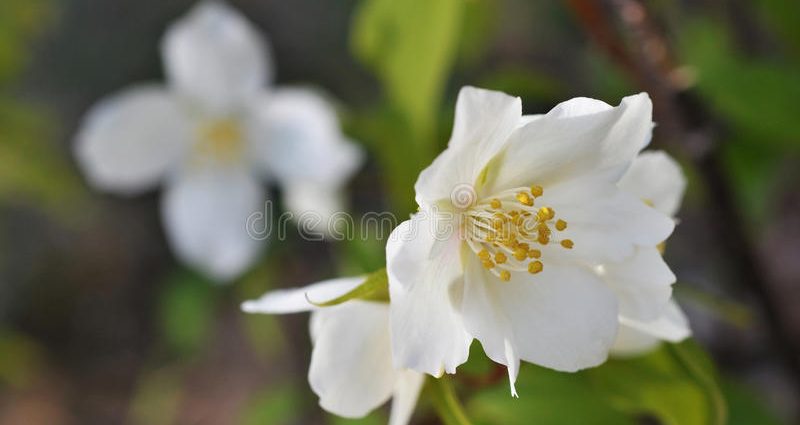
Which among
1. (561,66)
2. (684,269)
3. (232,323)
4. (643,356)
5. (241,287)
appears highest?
(643,356)

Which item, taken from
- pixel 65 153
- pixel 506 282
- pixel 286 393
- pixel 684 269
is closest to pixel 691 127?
pixel 506 282

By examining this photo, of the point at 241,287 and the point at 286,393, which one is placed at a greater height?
the point at 241,287

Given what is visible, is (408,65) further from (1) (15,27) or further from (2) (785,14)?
(1) (15,27)

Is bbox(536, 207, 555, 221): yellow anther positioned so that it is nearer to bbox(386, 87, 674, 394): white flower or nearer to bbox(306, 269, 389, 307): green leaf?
bbox(386, 87, 674, 394): white flower

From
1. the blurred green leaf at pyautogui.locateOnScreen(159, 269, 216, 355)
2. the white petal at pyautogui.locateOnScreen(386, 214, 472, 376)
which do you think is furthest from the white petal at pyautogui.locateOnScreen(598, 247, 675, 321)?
the blurred green leaf at pyautogui.locateOnScreen(159, 269, 216, 355)

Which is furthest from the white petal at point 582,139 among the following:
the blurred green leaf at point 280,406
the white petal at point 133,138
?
the blurred green leaf at point 280,406

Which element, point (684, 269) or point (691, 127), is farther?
point (684, 269)

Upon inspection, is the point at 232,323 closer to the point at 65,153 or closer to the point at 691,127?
the point at 65,153

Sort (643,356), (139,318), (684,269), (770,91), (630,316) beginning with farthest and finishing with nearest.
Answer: (139,318) < (684,269) < (770,91) < (643,356) < (630,316)
